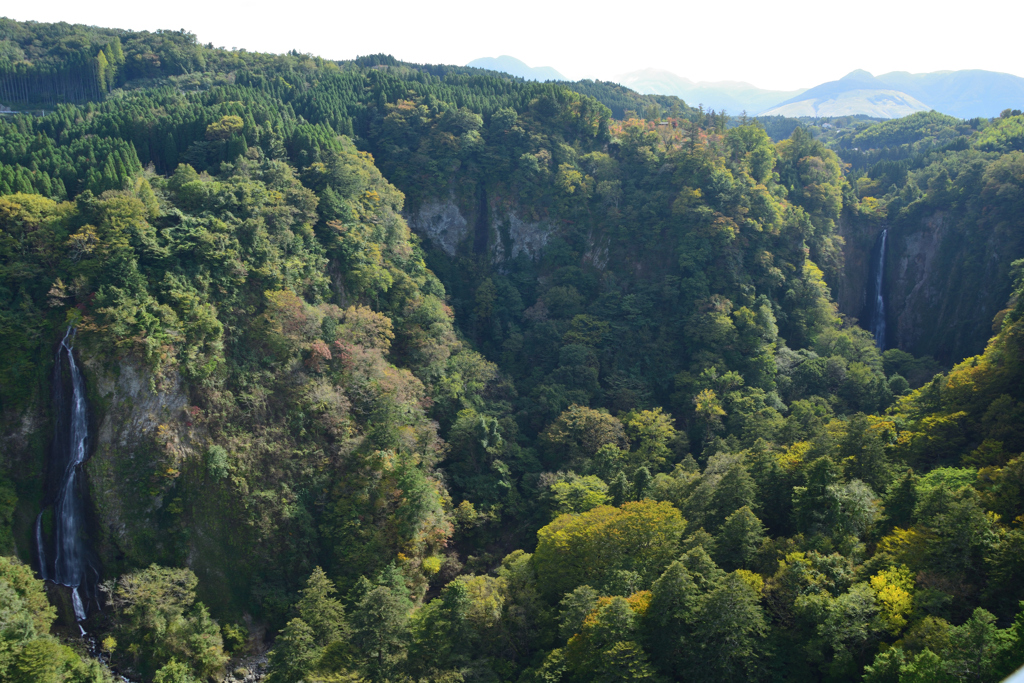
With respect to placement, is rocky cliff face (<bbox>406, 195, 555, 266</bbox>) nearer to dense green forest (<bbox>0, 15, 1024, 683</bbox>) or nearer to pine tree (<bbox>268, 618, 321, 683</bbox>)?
dense green forest (<bbox>0, 15, 1024, 683</bbox>)

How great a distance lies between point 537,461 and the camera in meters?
47.5

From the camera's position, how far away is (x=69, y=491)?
116ft

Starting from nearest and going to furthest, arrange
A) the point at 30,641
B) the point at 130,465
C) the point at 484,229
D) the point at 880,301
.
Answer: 1. the point at 30,641
2. the point at 130,465
3. the point at 484,229
4. the point at 880,301

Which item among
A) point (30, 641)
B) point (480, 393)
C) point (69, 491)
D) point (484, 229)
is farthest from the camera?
point (484, 229)

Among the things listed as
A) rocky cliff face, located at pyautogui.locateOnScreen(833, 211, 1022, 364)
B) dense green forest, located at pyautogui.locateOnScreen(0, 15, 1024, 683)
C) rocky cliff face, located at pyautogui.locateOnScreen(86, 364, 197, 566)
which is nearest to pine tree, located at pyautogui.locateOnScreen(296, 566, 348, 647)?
dense green forest, located at pyautogui.locateOnScreen(0, 15, 1024, 683)

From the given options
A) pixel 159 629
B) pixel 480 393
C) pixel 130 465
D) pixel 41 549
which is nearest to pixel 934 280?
pixel 480 393

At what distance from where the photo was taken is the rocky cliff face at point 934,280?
57.9 m

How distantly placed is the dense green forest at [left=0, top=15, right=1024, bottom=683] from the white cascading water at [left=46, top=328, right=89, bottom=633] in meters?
0.75

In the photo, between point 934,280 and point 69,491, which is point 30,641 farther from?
point 934,280

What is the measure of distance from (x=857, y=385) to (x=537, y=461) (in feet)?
89.8

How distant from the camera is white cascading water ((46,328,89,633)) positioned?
34906 millimetres

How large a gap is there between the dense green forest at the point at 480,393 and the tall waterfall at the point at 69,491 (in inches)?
27.7

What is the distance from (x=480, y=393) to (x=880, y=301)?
162 feet

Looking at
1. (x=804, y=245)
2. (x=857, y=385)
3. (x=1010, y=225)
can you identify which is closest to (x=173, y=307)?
(x=857, y=385)
